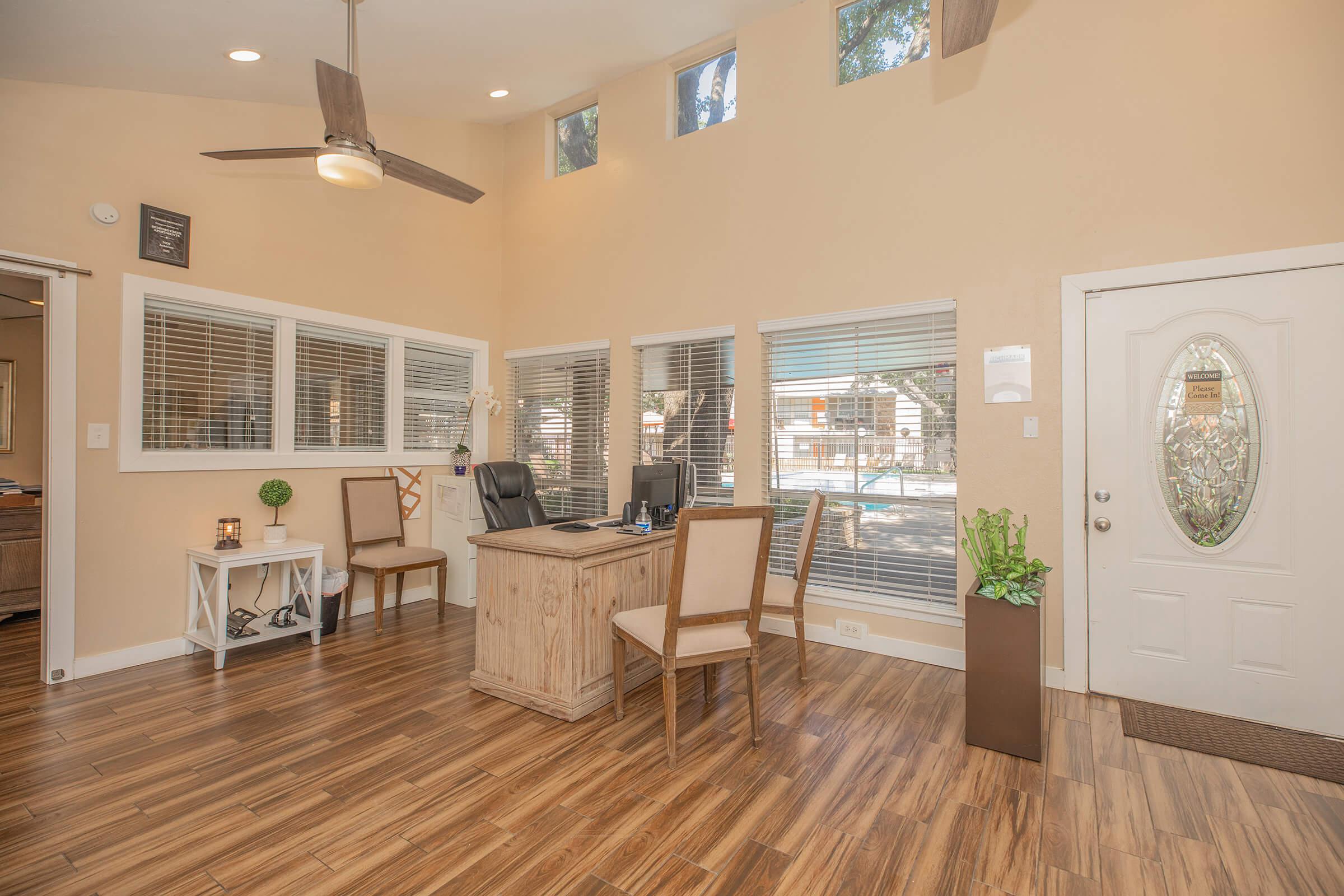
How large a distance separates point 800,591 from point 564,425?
109 inches

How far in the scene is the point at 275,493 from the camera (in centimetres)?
391

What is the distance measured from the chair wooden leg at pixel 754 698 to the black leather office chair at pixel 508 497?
2256 mm

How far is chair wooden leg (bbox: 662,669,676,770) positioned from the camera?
2.40 m

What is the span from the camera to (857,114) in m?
3.83

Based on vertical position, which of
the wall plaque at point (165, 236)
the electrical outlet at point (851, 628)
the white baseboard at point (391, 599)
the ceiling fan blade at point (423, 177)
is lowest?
the white baseboard at point (391, 599)

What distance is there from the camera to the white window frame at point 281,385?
3475 mm

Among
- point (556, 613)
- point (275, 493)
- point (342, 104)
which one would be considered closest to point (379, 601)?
point (275, 493)

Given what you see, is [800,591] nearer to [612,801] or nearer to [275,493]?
[612,801]

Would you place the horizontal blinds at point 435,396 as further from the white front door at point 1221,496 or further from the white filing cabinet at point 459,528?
the white front door at point 1221,496

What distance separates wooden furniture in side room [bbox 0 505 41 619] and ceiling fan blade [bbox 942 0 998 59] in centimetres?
634

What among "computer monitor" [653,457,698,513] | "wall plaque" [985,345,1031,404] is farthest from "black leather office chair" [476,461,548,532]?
"wall plaque" [985,345,1031,404]

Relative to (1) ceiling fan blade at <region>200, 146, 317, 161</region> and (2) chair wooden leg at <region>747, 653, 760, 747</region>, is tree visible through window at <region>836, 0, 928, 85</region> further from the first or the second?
(2) chair wooden leg at <region>747, 653, 760, 747</region>

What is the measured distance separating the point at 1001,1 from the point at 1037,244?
1.36 meters

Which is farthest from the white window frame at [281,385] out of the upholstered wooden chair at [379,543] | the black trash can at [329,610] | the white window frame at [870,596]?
the white window frame at [870,596]
